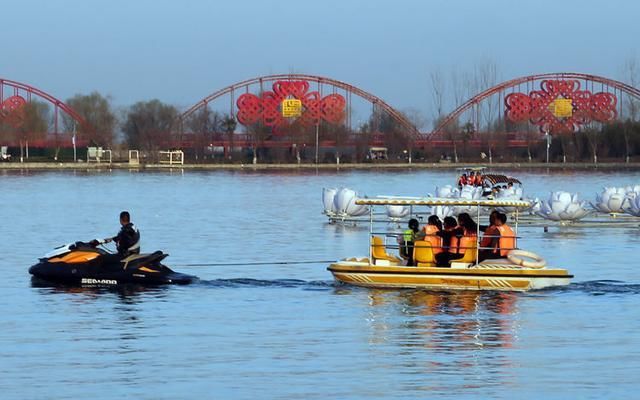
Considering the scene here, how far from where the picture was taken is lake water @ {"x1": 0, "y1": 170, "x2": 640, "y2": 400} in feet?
60.7

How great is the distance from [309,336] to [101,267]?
6.76 meters

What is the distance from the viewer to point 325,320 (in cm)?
2452

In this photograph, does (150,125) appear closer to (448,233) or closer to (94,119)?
(94,119)

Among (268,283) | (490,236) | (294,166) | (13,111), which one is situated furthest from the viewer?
(13,111)

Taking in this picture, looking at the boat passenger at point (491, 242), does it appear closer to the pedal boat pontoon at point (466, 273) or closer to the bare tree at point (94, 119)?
the pedal boat pontoon at point (466, 273)

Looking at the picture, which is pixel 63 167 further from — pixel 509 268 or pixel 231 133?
pixel 509 268

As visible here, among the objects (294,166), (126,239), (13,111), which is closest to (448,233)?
(126,239)

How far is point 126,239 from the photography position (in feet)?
91.2

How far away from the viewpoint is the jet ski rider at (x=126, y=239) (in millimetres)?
27781

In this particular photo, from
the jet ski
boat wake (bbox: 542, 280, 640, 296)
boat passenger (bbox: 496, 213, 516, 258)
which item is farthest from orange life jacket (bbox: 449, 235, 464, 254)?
the jet ski

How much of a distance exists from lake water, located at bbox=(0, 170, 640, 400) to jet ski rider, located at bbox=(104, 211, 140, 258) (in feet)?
2.60

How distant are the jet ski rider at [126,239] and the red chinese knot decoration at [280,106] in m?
131

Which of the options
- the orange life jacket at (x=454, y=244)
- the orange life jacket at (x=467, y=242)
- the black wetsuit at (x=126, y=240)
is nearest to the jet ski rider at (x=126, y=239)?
the black wetsuit at (x=126, y=240)

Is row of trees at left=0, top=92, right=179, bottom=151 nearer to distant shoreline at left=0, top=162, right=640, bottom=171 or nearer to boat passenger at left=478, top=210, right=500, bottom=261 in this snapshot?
distant shoreline at left=0, top=162, right=640, bottom=171
